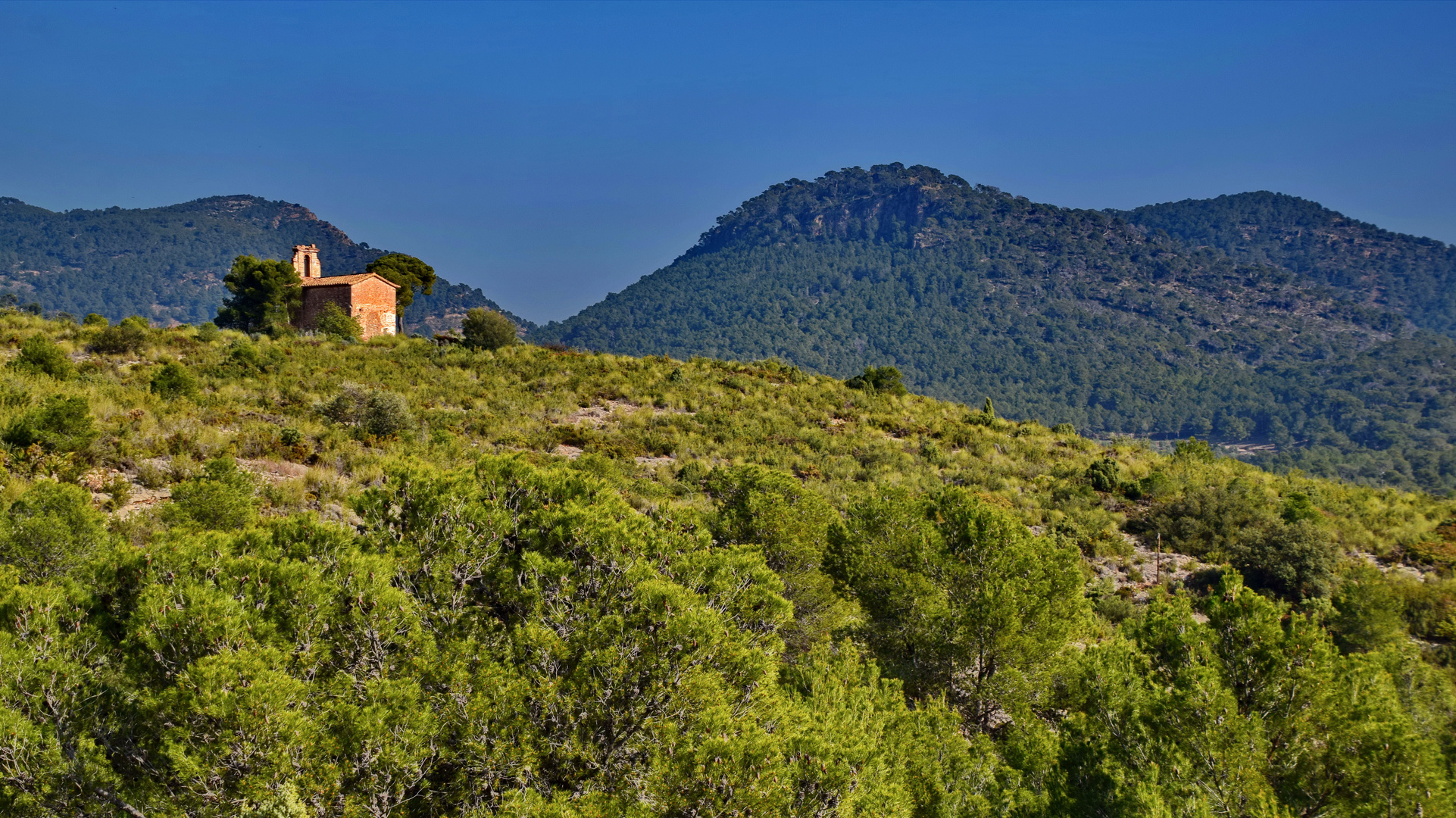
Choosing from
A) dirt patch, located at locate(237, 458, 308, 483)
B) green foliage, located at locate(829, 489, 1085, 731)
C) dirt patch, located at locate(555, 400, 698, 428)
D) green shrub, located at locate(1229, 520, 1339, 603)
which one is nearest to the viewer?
green foliage, located at locate(829, 489, 1085, 731)

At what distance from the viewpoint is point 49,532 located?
23.9ft

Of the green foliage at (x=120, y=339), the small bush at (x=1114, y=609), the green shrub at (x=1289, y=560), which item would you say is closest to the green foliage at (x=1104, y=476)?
the green shrub at (x=1289, y=560)

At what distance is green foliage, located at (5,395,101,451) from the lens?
12789 mm

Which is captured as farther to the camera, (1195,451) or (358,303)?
(358,303)

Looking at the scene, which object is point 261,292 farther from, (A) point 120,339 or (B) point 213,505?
(B) point 213,505

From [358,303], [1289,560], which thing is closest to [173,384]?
[358,303]

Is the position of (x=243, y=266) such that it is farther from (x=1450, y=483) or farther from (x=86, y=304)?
(x=86, y=304)

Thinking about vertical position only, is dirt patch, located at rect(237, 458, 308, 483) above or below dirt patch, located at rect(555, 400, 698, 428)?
below

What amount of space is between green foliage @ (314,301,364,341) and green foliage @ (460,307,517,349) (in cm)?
468

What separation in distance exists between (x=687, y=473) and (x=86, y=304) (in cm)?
19933

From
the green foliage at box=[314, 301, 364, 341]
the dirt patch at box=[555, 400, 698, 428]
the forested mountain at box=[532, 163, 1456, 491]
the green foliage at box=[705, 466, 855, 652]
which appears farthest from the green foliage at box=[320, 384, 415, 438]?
the forested mountain at box=[532, 163, 1456, 491]

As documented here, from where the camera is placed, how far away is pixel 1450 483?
95312 mm

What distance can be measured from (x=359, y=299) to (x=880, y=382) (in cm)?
2609

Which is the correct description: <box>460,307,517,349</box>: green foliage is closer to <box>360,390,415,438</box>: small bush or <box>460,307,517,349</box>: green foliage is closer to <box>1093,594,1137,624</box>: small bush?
<box>360,390,415,438</box>: small bush
